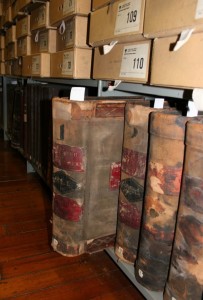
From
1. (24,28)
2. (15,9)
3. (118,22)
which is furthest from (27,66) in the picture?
(118,22)

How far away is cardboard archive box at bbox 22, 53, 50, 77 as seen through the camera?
5.11 ft

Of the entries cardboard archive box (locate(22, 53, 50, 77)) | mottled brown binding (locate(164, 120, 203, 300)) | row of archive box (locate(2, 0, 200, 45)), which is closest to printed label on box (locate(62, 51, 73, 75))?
row of archive box (locate(2, 0, 200, 45))

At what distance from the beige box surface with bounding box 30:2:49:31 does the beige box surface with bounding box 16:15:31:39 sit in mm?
80

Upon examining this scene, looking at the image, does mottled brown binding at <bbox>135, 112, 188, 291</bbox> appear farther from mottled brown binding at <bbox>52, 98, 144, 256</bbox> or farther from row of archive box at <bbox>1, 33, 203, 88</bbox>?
mottled brown binding at <bbox>52, 98, 144, 256</bbox>

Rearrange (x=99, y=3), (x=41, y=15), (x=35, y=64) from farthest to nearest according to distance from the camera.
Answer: (x=35, y=64)
(x=41, y=15)
(x=99, y=3)

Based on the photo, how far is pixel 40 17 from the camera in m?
1.60

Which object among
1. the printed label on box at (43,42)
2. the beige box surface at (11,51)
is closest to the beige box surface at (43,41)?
the printed label on box at (43,42)

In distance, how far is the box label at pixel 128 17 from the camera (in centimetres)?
78

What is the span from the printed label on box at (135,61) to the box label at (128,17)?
5 cm

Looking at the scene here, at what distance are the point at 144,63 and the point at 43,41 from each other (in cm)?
101

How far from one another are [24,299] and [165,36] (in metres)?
0.90

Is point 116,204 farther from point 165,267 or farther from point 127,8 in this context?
point 127,8

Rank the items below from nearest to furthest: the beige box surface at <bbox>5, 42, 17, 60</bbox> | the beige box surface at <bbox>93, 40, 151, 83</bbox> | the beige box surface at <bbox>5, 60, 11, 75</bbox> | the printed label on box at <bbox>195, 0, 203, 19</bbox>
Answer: the printed label on box at <bbox>195, 0, 203, 19</bbox> → the beige box surface at <bbox>93, 40, 151, 83</bbox> → the beige box surface at <bbox>5, 42, 17, 60</bbox> → the beige box surface at <bbox>5, 60, 11, 75</bbox>

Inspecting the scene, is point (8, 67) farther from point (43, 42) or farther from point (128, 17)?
point (128, 17)
